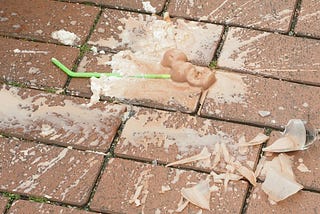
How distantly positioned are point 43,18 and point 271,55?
956 millimetres

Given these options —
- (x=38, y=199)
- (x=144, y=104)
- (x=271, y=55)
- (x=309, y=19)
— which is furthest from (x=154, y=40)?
(x=38, y=199)

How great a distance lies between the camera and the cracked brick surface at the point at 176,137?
2395 millimetres

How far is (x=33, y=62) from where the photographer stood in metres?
2.75

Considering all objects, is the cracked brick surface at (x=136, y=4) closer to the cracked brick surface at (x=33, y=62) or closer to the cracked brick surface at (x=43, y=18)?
the cracked brick surface at (x=43, y=18)

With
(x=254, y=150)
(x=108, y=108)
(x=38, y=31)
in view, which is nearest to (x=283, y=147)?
(x=254, y=150)

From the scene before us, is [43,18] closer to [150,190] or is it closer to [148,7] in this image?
[148,7]

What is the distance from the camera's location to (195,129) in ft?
8.10

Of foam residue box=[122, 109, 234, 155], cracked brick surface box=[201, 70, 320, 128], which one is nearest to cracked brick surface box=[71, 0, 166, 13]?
cracked brick surface box=[201, 70, 320, 128]

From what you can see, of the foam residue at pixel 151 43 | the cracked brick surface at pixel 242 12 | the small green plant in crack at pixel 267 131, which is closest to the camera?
the small green plant in crack at pixel 267 131

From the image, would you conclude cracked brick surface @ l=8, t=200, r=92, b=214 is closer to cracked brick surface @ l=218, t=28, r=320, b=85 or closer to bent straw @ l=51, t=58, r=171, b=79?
bent straw @ l=51, t=58, r=171, b=79

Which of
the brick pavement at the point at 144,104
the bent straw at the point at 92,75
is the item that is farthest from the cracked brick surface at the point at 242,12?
the bent straw at the point at 92,75

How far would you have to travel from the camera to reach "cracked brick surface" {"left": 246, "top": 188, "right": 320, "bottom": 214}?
2.23 meters

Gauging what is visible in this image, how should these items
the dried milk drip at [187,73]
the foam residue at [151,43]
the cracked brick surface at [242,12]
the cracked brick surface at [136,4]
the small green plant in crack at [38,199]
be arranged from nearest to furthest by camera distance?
the small green plant in crack at [38,199] → the dried milk drip at [187,73] → the foam residue at [151,43] → the cracked brick surface at [242,12] → the cracked brick surface at [136,4]

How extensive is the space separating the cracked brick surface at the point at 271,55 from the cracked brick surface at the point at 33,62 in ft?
2.01
